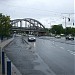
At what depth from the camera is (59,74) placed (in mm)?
13430

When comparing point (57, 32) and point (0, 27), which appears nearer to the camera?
point (0, 27)

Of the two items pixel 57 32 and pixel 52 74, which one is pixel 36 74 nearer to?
pixel 52 74

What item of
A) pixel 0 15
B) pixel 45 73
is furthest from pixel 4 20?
pixel 45 73

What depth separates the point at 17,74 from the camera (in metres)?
13.4

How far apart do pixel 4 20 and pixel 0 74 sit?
118 ft

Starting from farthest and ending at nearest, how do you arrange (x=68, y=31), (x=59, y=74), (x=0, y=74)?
(x=68, y=31), (x=59, y=74), (x=0, y=74)

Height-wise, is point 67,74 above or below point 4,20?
below

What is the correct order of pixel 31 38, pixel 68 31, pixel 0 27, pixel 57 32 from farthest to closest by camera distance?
pixel 57 32 → pixel 68 31 → pixel 31 38 → pixel 0 27

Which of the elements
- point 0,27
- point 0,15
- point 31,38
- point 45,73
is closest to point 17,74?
point 45,73

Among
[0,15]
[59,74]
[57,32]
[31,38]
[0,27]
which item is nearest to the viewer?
[59,74]

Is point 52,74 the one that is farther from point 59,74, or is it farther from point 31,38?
point 31,38

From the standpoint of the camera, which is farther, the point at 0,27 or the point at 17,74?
the point at 0,27

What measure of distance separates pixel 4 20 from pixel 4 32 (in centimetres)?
324

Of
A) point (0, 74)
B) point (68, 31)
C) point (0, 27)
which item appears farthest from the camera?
point (68, 31)
